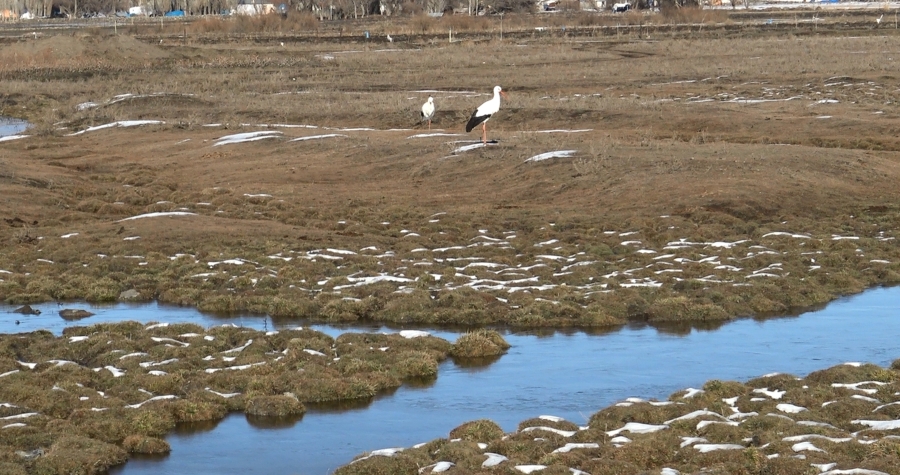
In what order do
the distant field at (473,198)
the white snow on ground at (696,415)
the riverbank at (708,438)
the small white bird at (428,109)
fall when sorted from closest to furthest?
the riverbank at (708,438) < the white snow on ground at (696,415) < the distant field at (473,198) < the small white bird at (428,109)

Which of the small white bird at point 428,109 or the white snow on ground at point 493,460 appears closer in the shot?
the white snow on ground at point 493,460

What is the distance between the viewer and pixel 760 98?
43156 mm

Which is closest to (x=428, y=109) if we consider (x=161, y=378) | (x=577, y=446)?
(x=161, y=378)

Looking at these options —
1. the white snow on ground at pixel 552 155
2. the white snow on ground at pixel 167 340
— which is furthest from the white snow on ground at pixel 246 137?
the white snow on ground at pixel 167 340

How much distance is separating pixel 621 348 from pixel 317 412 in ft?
16.0

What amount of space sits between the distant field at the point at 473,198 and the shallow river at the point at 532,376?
0.75 metres

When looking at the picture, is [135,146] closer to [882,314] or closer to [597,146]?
[597,146]

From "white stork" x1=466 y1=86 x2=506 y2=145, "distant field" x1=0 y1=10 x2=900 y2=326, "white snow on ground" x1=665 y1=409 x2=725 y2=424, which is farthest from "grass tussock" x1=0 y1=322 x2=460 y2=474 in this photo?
"white stork" x1=466 y1=86 x2=506 y2=145

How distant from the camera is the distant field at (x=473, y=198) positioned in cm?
1961

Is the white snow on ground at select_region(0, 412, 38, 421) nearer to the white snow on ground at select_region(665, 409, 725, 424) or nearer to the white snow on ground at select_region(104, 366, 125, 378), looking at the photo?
the white snow on ground at select_region(104, 366, 125, 378)

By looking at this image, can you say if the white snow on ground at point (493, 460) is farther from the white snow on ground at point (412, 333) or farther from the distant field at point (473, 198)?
the distant field at point (473, 198)

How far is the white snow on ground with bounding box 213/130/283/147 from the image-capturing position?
3530 cm

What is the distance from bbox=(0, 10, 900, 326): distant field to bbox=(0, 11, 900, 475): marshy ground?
0.08 metres

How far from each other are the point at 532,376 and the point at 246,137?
22.4 metres
